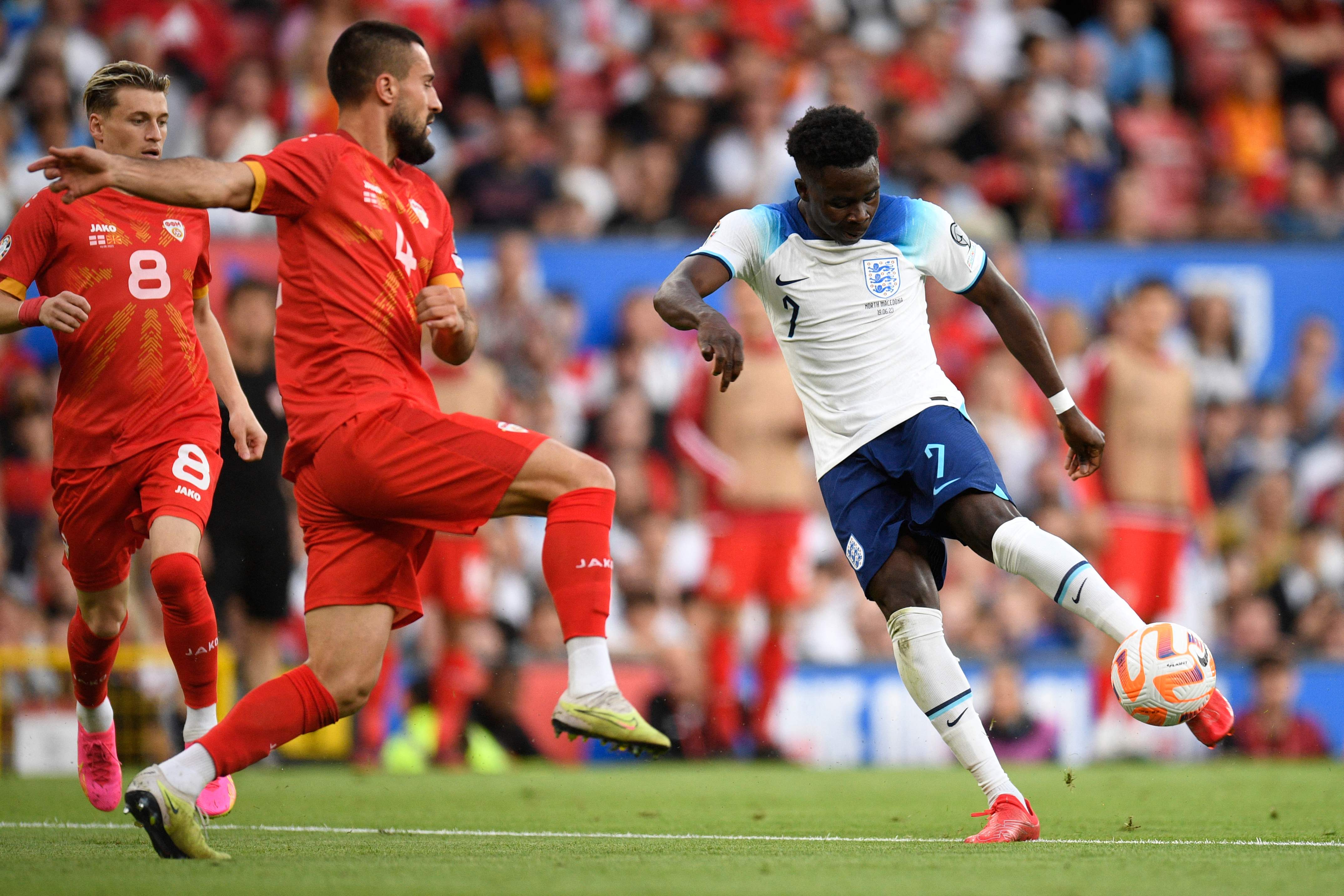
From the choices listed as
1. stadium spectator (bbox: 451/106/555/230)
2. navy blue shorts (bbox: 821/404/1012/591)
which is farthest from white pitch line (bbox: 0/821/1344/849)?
stadium spectator (bbox: 451/106/555/230)

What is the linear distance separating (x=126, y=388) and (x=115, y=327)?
9.7 inches

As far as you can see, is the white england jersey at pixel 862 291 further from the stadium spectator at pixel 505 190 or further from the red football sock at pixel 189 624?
the stadium spectator at pixel 505 190

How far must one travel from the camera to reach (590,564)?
489 cm

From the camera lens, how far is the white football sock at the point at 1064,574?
5320 mm

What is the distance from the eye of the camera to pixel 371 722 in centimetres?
1071

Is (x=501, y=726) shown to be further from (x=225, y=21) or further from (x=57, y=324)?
(x=225, y=21)

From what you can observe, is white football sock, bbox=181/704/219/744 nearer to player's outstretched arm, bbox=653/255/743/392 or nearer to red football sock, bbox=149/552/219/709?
red football sock, bbox=149/552/219/709

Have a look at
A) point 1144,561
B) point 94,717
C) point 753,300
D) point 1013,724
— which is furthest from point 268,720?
point 1144,561

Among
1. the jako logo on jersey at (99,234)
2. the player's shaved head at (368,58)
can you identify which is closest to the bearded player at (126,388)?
the jako logo on jersey at (99,234)

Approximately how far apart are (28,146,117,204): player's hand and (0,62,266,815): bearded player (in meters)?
1.73

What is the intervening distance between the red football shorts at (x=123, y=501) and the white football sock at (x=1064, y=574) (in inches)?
118

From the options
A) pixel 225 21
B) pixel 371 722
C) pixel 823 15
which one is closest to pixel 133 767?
pixel 371 722

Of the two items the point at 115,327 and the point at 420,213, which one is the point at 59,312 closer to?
the point at 115,327

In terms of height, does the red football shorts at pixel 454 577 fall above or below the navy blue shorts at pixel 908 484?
below
